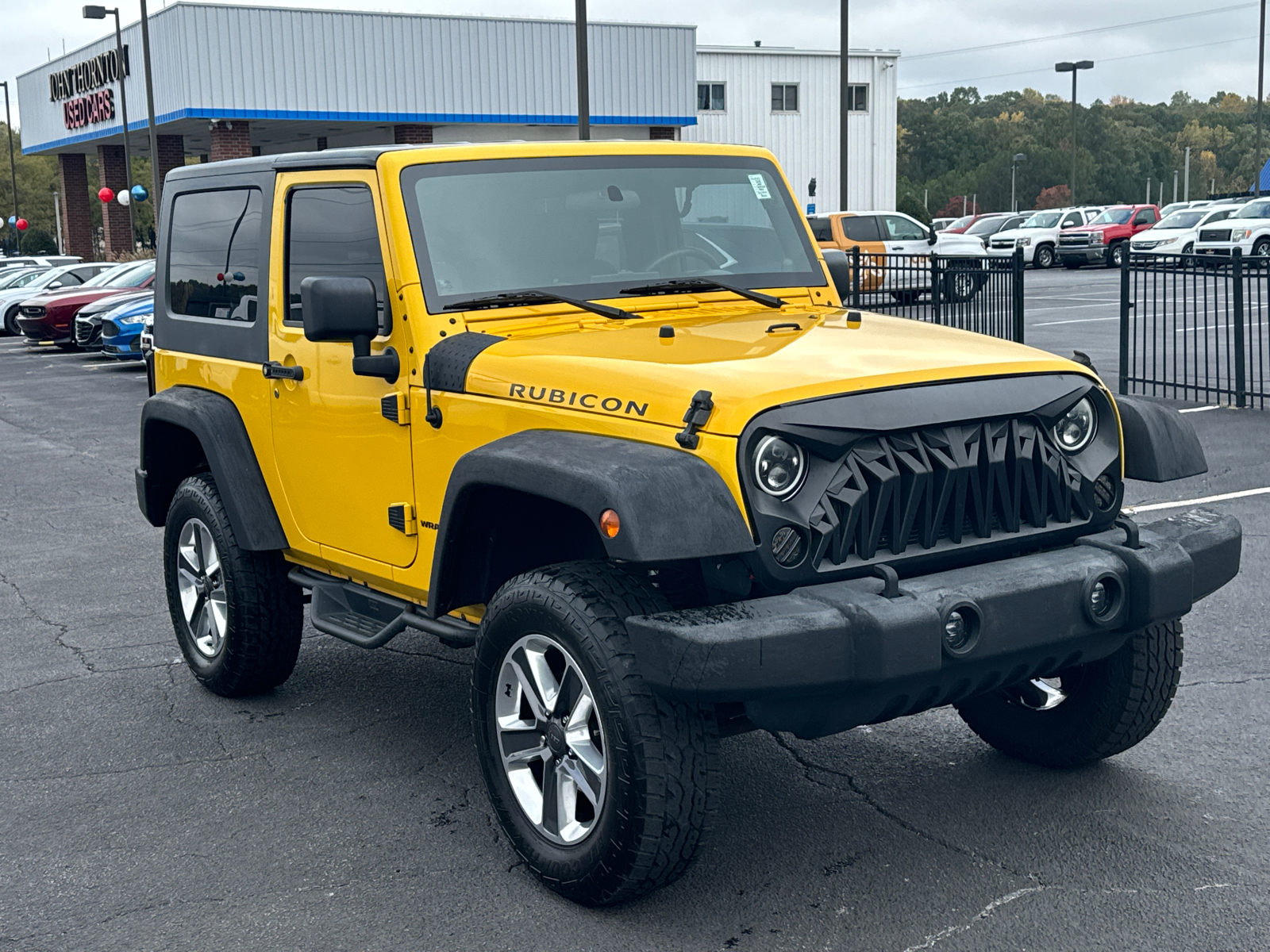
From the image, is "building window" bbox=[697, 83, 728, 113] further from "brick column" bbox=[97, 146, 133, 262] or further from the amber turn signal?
the amber turn signal

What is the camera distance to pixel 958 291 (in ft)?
49.5

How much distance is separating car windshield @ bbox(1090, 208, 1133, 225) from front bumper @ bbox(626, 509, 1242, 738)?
145ft

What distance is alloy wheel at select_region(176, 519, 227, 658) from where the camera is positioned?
5.87 metres

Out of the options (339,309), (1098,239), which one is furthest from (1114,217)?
(339,309)

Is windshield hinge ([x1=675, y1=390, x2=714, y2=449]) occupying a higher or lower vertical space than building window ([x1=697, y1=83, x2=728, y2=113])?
lower

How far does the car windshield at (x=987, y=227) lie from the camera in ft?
154

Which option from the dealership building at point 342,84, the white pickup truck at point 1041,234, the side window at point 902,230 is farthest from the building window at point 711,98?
the side window at point 902,230

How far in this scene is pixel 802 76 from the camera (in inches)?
2120

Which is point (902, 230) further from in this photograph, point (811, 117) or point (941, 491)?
point (941, 491)

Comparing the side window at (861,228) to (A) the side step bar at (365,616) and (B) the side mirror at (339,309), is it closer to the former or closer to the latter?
(A) the side step bar at (365,616)

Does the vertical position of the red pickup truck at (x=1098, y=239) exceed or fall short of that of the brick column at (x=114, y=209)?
it falls short

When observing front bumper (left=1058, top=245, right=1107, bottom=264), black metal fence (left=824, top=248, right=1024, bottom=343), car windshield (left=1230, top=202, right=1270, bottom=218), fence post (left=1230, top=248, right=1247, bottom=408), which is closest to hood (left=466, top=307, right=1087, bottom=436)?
black metal fence (left=824, top=248, right=1024, bottom=343)

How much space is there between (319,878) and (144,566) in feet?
15.8

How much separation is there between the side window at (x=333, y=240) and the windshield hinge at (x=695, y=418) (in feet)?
4.72
